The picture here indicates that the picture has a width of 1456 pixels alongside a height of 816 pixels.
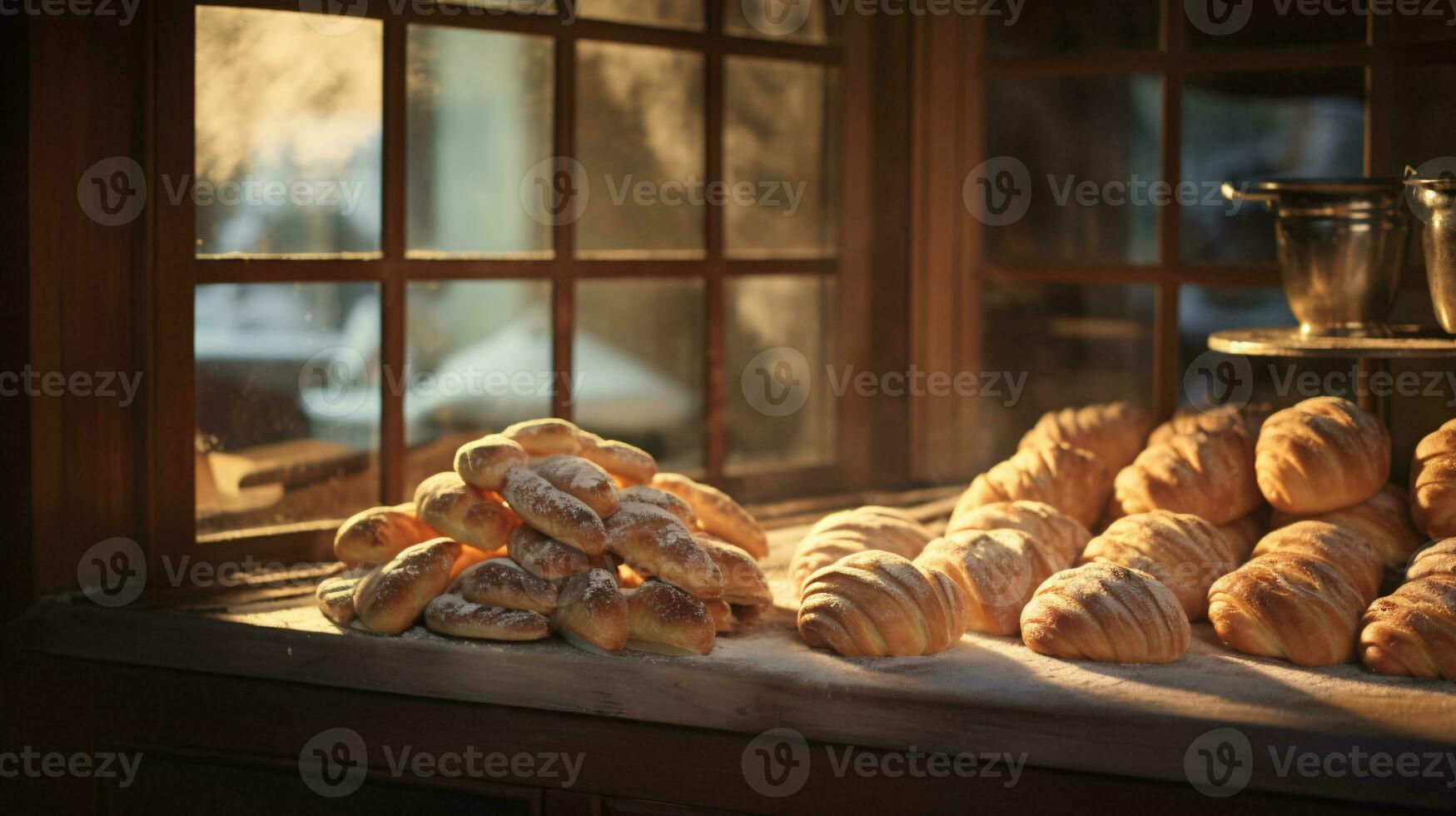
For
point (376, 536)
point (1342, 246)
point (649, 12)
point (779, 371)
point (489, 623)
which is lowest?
point (489, 623)

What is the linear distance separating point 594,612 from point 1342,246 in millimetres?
1368

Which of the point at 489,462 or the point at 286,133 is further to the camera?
the point at 286,133

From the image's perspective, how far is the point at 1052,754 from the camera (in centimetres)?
168

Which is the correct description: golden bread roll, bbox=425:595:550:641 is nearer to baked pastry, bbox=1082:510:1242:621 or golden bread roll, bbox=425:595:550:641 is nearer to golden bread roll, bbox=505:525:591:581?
golden bread roll, bbox=505:525:591:581

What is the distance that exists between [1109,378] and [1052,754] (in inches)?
53.4

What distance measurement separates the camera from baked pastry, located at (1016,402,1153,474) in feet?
8.15

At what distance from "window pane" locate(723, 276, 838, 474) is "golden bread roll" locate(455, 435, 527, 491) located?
86 centimetres

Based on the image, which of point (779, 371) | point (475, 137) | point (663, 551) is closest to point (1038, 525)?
point (663, 551)

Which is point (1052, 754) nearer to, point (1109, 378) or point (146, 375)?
point (1109, 378)

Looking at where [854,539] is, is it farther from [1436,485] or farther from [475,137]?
[475,137]

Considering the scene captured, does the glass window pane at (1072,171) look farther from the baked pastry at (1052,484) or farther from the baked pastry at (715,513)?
the baked pastry at (715,513)

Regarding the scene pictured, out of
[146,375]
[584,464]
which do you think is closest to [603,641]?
[584,464]

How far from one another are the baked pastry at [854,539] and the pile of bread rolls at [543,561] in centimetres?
11

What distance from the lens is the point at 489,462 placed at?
1954mm
